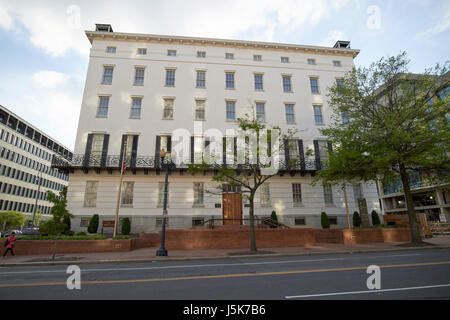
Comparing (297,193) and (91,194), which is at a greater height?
(297,193)

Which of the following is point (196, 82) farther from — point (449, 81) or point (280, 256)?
point (449, 81)

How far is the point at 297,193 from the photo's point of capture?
74.5 feet

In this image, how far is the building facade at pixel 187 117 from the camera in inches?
829

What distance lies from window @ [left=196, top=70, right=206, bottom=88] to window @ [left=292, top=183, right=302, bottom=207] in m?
14.0

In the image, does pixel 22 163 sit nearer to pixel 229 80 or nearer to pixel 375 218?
pixel 229 80

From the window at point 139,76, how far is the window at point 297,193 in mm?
18852

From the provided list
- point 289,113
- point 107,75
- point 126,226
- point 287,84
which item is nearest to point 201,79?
point 287,84

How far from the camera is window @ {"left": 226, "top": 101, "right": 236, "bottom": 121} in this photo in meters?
24.0

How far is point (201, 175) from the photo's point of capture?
22.0 m

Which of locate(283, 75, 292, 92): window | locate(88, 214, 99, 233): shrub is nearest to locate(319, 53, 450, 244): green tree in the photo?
locate(283, 75, 292, 92): window

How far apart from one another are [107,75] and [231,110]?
43.9 ft

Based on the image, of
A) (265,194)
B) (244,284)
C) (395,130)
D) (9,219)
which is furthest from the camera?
(9,219)

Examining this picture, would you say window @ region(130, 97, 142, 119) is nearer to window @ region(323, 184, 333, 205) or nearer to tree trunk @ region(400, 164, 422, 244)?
window @ region(323, 184, 333, 205)
